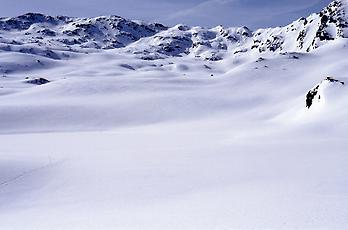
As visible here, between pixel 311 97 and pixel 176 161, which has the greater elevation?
pixel 311 97

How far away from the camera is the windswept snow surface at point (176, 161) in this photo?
1642cm

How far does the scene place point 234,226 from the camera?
46.5 ft

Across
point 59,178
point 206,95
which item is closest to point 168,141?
point 59,178

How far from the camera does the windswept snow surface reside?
53.9 feet

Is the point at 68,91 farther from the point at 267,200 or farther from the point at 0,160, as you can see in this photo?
the point at 267,200

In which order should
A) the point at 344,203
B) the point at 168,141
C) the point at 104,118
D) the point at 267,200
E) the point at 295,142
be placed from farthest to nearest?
the point at 104,118
the point at 168,141
the point at 295,142
the point at 267,200
the point at 344,203

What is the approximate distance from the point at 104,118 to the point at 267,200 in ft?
138

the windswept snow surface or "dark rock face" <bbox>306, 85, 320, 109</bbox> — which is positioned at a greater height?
"dark rock face" <bbox>306, 85, 320, 109</bbox>

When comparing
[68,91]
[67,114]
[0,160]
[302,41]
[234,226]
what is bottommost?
[234,226]

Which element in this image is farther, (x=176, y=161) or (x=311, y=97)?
(x=311, y=97)

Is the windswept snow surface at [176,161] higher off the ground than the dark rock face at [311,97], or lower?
lower

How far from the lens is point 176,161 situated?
88.7 ft

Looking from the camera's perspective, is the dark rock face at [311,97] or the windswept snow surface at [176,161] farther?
the dark rock face at [311,97]

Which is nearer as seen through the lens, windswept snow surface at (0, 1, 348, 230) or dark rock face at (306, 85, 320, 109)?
windswept snow surface at (0, 1, 348, 230)
